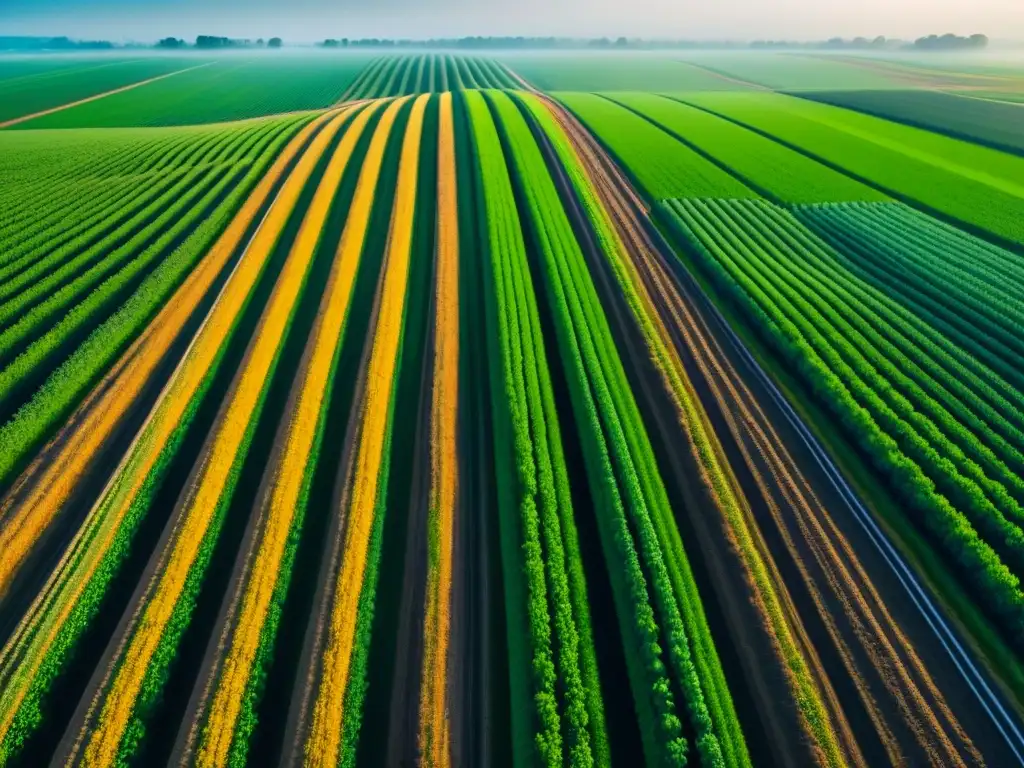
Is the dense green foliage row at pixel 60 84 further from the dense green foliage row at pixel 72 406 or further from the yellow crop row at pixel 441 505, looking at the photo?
the yellow crop row at pixel 441 505

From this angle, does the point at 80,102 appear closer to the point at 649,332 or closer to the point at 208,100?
the point at 208,100

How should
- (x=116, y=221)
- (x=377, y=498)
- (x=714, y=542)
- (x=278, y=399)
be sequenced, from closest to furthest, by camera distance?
(x=714, y=542) → (x=377, y=498) → (x=278, y=399) → (x=116, y=221)

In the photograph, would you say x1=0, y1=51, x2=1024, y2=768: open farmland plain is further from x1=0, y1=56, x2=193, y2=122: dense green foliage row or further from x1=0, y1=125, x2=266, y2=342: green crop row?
x1=0, y1=56, x2=193, y2=122: dense green foliage row

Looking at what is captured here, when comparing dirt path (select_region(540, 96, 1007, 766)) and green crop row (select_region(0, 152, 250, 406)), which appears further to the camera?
green crop row (select_region(0, 152, 250, 406))

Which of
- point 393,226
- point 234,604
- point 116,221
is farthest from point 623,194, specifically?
point 234,604

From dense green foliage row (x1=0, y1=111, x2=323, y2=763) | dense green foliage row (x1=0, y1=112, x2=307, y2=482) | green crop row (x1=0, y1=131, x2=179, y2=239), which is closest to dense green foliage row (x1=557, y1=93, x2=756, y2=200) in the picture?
dense green foliage row (x1=0, y1=112, x2=307, y2=482)

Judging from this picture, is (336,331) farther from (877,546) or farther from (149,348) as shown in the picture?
(877,546)
